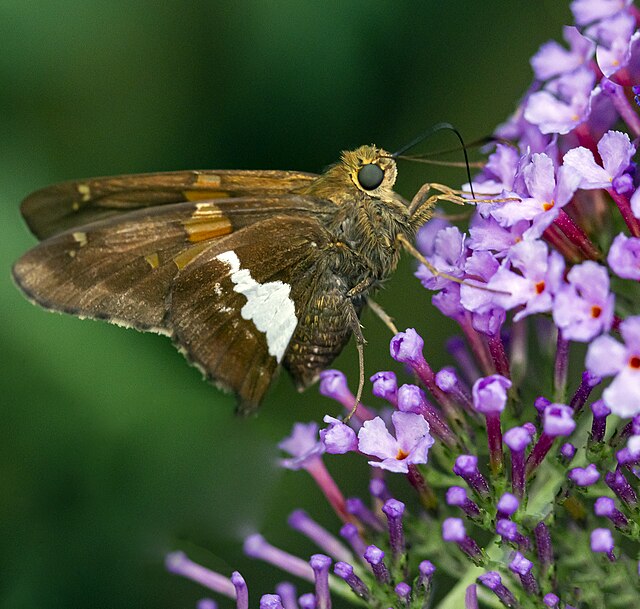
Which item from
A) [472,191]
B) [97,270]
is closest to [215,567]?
[97,270]

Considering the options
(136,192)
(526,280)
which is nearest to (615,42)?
(526,280)

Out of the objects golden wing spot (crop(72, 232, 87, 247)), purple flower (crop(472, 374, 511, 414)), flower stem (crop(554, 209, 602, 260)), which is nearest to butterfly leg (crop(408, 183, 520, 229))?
flower stem (crop(554, 209, 602, 260))

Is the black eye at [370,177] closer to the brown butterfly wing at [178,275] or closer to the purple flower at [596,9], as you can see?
the brown butterfly wing at [178,275]

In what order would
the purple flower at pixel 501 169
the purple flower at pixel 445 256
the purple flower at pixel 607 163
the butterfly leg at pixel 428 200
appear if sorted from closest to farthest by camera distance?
1. the purple flower at pixel 607 163
2. the purple flower at pixel 445 256
3. the purple flower at pixel 501 169
4. the butterfly leg at pixel 428 200

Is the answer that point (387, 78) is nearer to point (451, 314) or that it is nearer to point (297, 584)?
point (451, 314)

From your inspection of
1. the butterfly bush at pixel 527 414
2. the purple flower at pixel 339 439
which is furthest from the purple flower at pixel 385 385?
the purple flower at pixel 339 439

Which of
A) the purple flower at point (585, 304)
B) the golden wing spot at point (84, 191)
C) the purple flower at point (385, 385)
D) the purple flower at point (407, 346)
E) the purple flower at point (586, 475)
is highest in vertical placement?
the golden wing spot at point (84, 191)

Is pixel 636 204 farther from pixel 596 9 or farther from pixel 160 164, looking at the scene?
pixel 160 164
